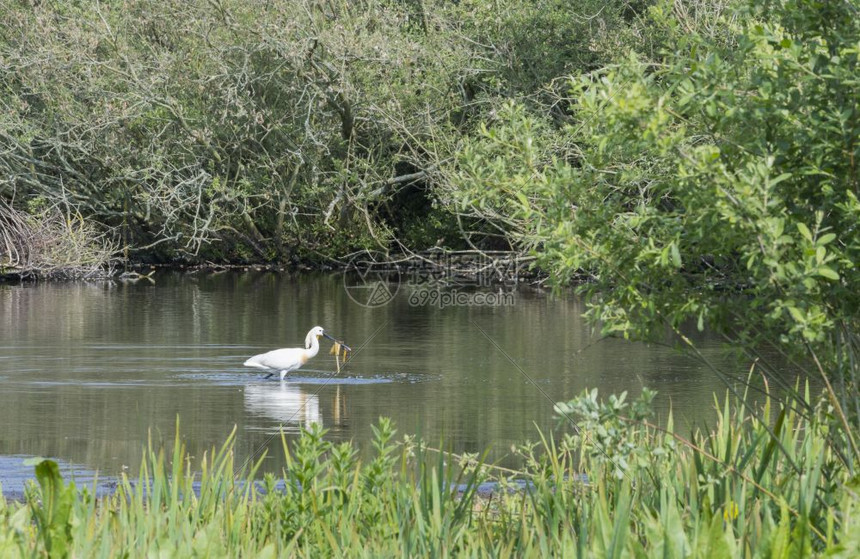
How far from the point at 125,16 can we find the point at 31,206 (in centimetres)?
562

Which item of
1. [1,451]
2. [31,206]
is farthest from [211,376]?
[31,206]

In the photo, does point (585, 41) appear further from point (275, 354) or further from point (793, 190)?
point (793, 190)

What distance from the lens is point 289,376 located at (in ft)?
59.1

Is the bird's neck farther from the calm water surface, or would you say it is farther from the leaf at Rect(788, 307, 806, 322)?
the leaf at Rect(788, 307, 806, 322)

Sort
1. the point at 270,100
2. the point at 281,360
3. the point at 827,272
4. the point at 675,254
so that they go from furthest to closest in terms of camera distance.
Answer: the point at 270,100 < the point at 281,360 < the point at 675,254 < the point at 827,272

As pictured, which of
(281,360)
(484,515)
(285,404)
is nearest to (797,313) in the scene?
(484,515)

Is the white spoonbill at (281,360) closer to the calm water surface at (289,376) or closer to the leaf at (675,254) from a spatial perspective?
the calm water surface at (289,376)

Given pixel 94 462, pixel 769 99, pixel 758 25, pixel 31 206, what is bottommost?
pixel 94 462

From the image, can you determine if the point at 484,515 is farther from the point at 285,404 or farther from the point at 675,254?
the point at 285,404

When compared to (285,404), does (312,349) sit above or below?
above

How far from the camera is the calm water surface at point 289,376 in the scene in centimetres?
1315

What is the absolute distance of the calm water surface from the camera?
13.1m

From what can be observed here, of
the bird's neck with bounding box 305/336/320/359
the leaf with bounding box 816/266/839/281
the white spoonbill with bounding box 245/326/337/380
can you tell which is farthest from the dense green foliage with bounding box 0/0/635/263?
the leaf with bounding box 816/266/839/281

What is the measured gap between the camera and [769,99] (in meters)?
5.35
